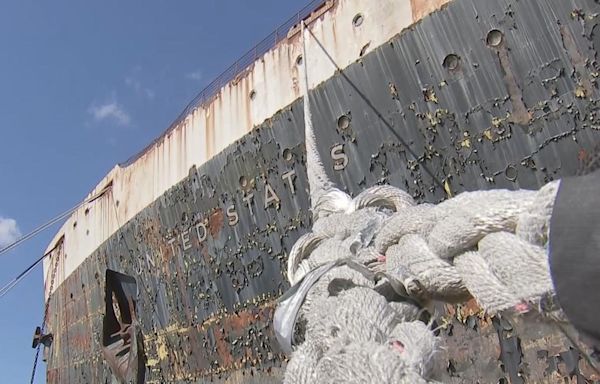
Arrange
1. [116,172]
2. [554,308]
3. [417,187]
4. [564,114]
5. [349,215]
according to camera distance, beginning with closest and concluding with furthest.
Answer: [554,308], [349,215], [564,114], [417,187], [116,172]

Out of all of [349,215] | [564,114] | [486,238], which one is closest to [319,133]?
[564,114]

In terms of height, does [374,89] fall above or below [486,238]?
above

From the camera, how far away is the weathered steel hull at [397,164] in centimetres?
404

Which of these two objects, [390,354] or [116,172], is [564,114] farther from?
[116,172]

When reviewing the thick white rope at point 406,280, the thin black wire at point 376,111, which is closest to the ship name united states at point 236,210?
the thin black wire at point 376,111

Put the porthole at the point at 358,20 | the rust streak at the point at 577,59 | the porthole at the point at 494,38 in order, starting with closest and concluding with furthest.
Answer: the rust streak at the point at 577,59 < the porthole at the point at 494,38 < the porthole at the point at 358,20

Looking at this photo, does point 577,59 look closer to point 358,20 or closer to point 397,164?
point 397,164

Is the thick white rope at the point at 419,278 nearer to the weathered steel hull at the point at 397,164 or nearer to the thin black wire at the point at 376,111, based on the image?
the weathered steel hull at the point at 397,164

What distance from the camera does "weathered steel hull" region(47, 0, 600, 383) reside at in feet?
13.2

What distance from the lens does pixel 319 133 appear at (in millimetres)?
5590

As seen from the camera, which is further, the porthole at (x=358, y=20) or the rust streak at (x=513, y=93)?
the porthole at (x=358, y=20)

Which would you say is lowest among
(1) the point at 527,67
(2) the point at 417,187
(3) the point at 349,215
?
(3) the point at 349,215

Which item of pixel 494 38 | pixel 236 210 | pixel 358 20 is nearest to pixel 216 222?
pixel 236 210

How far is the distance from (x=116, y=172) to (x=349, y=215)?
30.3 feet
